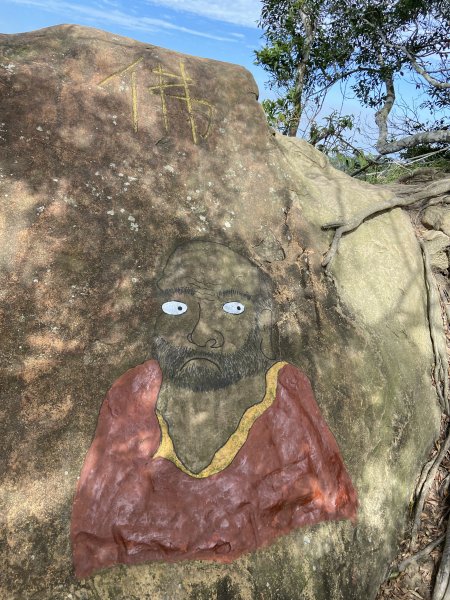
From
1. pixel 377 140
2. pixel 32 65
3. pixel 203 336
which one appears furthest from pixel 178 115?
pixel 377 140

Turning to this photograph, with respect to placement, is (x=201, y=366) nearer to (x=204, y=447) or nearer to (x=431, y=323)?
(x=204, y=447)

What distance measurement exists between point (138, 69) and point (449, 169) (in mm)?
4602

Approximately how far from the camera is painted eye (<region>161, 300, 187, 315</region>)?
10.9ft

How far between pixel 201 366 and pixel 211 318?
0.38 meters

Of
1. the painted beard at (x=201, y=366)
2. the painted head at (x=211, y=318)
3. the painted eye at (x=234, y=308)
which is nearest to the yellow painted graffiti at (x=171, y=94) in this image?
the painted head at (x=211, y=318)

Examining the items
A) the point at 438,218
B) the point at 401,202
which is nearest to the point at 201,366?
the point at 401,202

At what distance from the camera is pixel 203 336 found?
10.9ft

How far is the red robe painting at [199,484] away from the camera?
2.65 meters

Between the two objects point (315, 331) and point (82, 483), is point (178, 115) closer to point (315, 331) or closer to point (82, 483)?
point (315, 331)

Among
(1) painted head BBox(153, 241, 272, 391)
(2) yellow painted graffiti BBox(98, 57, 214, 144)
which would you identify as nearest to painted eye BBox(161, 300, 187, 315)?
(1) painted head BBox(153, 241, 272, 391)

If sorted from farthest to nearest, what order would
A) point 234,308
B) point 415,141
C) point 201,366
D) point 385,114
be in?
point 385,114 → point 415,141 → point 234,308 → point 201,366

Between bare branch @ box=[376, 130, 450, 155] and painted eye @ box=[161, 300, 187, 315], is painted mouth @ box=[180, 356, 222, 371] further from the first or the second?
bare branch @ box=[376, 130, 450, 155]

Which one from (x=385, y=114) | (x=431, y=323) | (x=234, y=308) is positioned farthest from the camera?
(x=385, y=114)

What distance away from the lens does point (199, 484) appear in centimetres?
286
